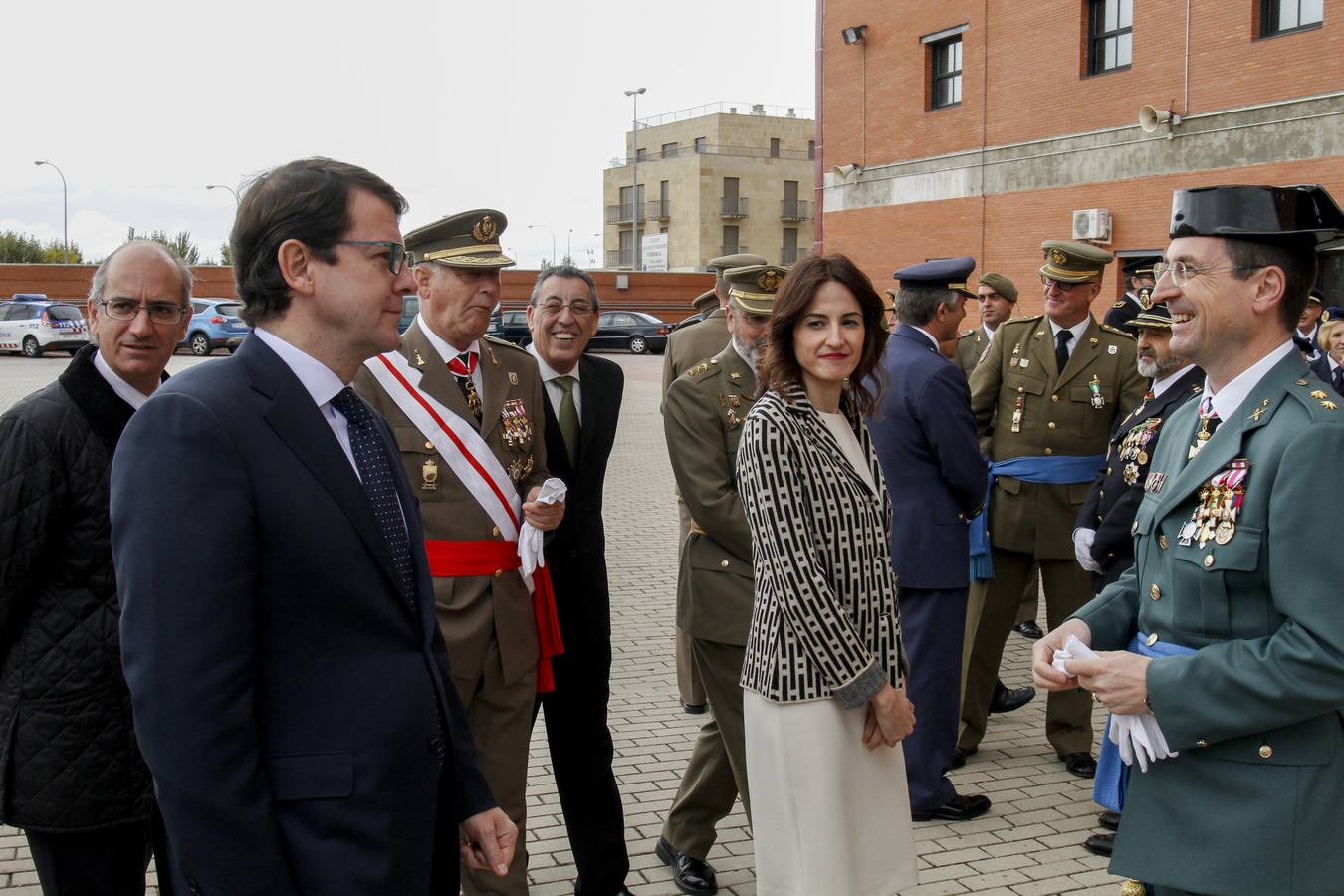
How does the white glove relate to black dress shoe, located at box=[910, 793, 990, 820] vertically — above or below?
above

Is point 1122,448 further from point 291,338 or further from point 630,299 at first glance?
point 630,299

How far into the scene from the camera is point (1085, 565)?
5.36 metres

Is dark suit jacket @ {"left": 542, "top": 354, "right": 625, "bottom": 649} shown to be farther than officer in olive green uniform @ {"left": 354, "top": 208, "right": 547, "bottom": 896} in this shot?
Yes

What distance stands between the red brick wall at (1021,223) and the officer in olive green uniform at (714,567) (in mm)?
15279

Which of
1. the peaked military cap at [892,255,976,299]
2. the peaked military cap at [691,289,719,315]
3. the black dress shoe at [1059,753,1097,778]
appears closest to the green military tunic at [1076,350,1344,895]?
the peaked military cap at [892,255,976,299]

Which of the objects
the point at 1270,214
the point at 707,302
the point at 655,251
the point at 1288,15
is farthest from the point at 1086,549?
the point at 655,251

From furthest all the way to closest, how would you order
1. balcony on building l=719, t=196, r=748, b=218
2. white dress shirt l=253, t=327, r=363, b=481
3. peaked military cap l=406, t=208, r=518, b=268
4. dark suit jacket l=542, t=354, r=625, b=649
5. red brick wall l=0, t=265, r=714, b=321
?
balcony on building l=719, t=196, r=748, b=218
red brick wall l=0, t=265, r=714, b=321
dark suit jacket l=542, t=354, r=625, b=649
peaked military cap l=406, t=208, r=518, b=268
white dress shirt l=253, t=327, r=363, b=481

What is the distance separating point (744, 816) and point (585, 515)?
1.66 metres

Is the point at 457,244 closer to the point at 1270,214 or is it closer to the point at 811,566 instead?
the point at 811,566

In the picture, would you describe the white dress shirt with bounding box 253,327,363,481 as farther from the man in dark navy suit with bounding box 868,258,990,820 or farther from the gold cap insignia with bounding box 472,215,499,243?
the man in dark navy suit with bounding box 868,258,990,820

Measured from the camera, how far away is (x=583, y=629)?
4508 mm

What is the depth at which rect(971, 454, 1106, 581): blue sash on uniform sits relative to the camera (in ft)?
20.4

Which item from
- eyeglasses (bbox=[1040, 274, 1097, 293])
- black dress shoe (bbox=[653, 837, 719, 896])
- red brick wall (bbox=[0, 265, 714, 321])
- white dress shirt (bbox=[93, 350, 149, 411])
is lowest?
black dress shoe (bbox=[653, 837, 719, 896])

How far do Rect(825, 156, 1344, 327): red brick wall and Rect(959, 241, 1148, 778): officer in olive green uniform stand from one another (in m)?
12.5
